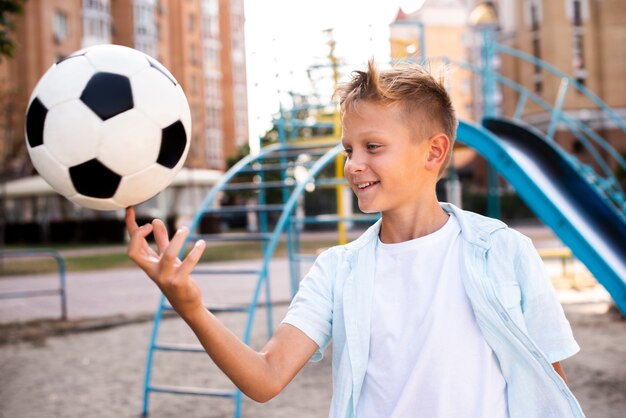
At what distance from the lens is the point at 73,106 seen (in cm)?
187

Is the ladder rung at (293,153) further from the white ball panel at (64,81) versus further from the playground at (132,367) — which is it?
the white ball panel at (64,81)

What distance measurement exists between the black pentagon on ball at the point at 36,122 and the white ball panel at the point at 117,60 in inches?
7.8

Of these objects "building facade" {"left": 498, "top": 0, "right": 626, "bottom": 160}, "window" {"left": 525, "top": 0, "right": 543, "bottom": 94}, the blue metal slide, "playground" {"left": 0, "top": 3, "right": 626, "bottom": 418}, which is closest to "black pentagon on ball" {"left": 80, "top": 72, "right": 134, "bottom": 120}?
"playground" {"left": 0, "top": 3, "right": 626, "bottom": 418}

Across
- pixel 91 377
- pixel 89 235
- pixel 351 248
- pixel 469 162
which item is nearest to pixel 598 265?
pixel 351 248

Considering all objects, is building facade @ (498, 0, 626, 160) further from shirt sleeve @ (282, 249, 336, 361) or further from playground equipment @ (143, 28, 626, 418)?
shirt sleeve @ (282, 249, 336, 361)

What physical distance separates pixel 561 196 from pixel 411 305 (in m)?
4.75

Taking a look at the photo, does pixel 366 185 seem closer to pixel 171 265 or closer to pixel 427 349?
pixel 427 349

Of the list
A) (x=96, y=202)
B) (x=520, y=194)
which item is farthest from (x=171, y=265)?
(x=520, y=194)

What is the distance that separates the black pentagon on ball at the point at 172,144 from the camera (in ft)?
6.37

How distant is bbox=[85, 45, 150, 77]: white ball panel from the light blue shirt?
0.85 meters

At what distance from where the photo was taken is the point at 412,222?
174 centimetres

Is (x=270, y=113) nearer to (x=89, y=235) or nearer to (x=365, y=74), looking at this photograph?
(x=365, y=74)

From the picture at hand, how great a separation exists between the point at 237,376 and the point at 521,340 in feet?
1.98

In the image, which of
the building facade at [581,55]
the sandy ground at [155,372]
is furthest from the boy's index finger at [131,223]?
the building facade at [581,55]
